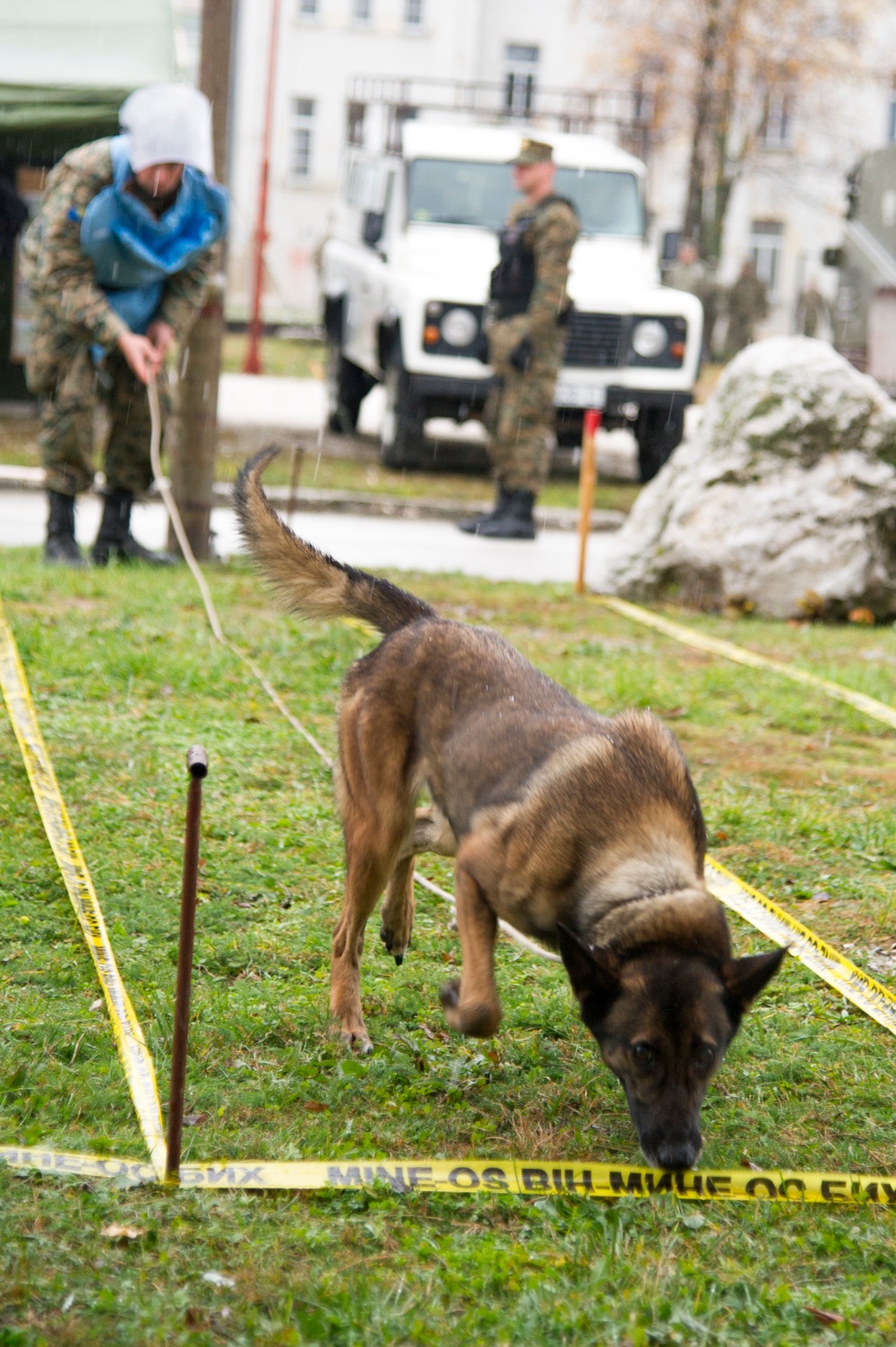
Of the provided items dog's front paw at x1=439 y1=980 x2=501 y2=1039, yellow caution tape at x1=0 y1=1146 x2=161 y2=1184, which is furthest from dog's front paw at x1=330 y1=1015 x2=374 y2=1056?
yellow caution tape at x1=0 y1=1146 x2=161 y2=1184

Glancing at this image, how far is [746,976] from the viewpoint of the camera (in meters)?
3.15

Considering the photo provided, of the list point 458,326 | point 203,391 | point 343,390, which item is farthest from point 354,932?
point 343,390

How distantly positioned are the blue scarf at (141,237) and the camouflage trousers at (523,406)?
3402mm

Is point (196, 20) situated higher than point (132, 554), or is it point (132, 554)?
point (196, 20)

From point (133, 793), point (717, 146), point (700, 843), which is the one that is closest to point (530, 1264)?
point (700, 843)

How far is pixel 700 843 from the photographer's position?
3.59 metres

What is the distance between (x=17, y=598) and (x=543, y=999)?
512 centimetres

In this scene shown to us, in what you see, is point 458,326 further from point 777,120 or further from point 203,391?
point 777,120

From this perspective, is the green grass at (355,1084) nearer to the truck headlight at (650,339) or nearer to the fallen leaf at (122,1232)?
the fallen leaf at (122,1232)

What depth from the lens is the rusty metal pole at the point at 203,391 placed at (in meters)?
9.45

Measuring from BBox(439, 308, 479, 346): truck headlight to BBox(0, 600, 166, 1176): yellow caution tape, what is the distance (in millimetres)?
7274

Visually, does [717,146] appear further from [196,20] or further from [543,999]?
[543,999]

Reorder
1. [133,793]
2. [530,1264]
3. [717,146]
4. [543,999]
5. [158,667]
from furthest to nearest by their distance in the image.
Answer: [717,146], [158,667], [133,793], [543,999], [530,1264]

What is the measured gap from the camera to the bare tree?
35.4m
